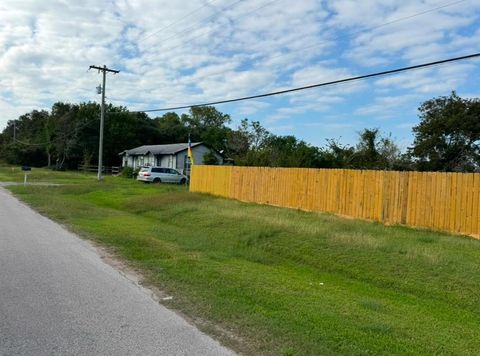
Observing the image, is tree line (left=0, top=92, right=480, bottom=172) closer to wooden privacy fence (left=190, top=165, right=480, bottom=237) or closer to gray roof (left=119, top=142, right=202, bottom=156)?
gray roof (left=119, top=142, right=202, bottom=156)

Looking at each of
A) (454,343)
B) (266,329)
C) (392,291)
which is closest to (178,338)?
(266,329)

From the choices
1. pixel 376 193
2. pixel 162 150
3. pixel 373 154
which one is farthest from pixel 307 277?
pixel 162 150

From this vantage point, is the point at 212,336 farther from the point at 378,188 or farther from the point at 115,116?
the point at 115,116

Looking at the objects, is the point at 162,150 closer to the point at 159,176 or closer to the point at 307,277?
the point at 159,176

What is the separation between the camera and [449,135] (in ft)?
142

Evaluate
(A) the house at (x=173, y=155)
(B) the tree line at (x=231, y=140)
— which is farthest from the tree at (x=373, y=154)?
(A) the house at (x=173, y=155)

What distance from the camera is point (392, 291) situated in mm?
9656

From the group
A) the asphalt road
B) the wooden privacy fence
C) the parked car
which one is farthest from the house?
the asphalt road

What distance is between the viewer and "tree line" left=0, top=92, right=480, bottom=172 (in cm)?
4197

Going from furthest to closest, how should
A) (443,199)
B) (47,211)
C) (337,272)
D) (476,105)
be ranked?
(476,105)
(47,211)
(443,199)
(337,272)

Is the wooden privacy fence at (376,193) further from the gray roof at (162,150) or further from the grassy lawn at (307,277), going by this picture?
the gray roof at (162,150)

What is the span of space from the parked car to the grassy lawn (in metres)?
24.8

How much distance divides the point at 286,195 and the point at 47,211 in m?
9.68

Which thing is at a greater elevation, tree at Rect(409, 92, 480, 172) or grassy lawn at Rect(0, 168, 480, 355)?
tree at Rect(409, 92, 480, 172)
